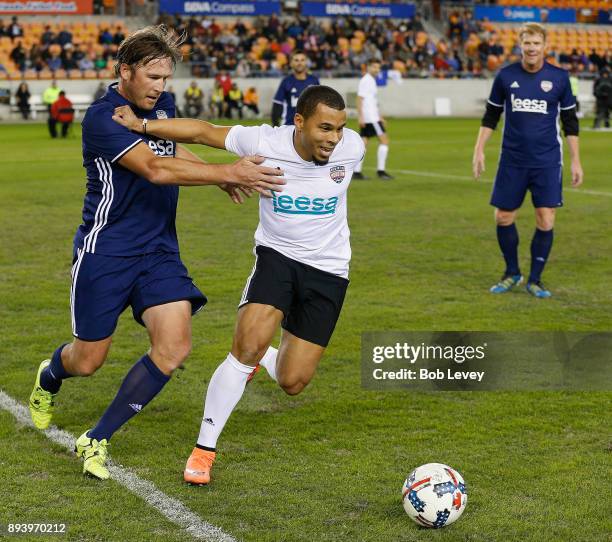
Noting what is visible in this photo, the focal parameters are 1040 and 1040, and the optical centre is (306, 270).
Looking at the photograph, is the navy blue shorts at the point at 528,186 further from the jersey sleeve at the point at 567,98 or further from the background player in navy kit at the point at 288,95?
the background player in navy kit at the point at 288,95

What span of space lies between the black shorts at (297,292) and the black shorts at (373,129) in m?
14.5

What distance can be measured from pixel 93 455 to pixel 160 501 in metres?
0.52

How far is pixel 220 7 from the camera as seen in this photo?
148 feet

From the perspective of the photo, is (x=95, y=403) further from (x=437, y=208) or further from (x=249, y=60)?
(x=249, y=60)

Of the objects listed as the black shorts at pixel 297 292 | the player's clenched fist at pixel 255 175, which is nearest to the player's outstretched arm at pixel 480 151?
the black shorts at pixel 297 292

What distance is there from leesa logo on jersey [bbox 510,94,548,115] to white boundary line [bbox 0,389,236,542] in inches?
221

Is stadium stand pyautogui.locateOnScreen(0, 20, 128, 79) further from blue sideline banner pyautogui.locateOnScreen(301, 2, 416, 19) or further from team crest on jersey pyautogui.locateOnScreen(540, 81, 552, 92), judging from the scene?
team crest on jersey pyautogui.locateOnScreen(540, 81, 552, 92)

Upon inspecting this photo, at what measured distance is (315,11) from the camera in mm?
47438

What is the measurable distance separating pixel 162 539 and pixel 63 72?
36.8m

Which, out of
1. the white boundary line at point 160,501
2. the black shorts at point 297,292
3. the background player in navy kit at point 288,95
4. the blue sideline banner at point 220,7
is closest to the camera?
the white boundary line at point 160,501

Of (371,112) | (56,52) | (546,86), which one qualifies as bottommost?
(56,52)

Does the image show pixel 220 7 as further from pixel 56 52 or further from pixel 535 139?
pixel 535 139

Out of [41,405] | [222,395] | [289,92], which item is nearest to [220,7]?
[289,92]

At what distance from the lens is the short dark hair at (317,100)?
5.21m
